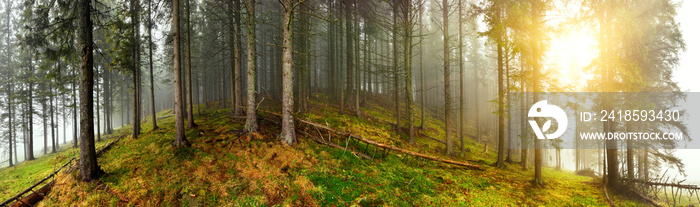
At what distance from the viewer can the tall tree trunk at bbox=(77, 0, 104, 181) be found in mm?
6441

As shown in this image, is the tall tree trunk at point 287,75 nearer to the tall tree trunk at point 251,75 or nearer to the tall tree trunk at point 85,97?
the tall tree trunk at point 251,75

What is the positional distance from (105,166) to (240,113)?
5.02 metres

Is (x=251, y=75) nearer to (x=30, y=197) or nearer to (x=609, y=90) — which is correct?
(x=30, y=197)

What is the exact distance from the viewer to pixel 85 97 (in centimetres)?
645

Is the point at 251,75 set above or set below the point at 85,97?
above

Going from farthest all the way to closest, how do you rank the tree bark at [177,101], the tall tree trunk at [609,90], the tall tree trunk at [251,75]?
the tall tree trunk at [609,90]
the tall tree trunk at [251,75]
the tree bark at [177,101]

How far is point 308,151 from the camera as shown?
7.72 meters

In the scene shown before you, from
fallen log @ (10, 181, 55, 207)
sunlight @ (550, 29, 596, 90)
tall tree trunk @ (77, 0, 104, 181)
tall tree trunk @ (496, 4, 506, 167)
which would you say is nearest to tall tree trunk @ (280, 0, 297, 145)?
tall tree trunk @ (77, 0, 104, 181)

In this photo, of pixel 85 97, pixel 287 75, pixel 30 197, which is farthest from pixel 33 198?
pixel 287 75

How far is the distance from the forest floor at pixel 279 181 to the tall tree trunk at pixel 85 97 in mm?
430

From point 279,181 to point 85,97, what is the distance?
20.3ft

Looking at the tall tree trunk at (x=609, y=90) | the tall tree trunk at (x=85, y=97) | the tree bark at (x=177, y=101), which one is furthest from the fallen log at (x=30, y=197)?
the tall tree trunk at (x=609, y=90)

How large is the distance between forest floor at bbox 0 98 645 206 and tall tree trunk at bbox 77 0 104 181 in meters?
0.43

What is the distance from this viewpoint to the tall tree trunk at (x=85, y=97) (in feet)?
21.1
